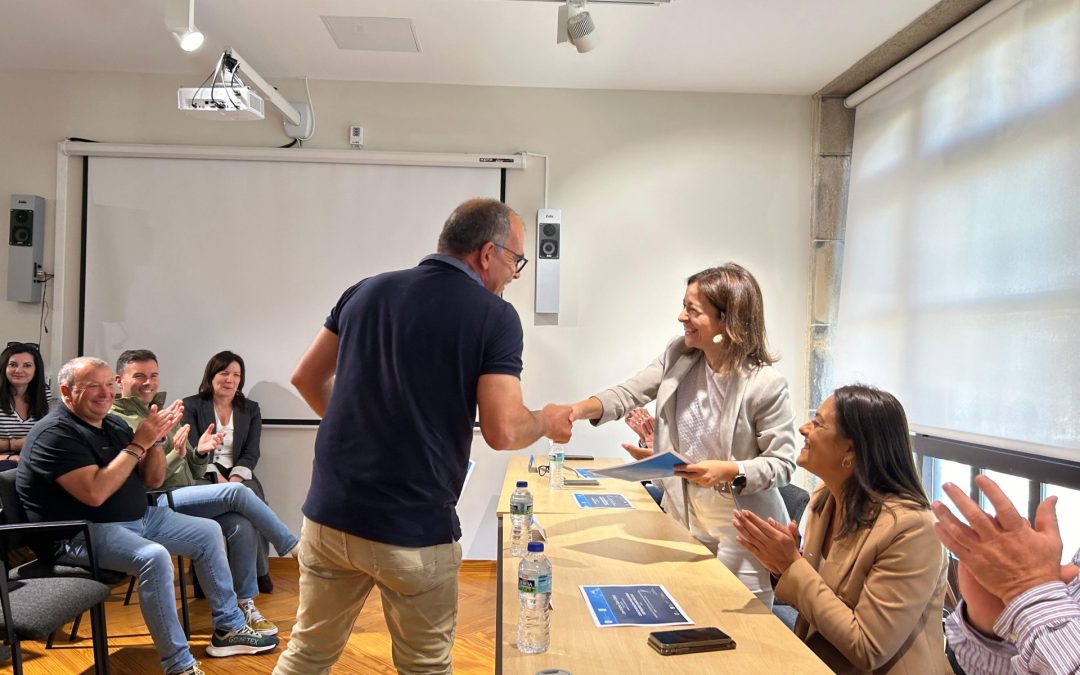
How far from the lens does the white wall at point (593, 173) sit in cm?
538

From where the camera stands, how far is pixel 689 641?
1.53m

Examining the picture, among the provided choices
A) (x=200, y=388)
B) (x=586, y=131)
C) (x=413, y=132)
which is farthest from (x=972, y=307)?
(x=200, y=388)

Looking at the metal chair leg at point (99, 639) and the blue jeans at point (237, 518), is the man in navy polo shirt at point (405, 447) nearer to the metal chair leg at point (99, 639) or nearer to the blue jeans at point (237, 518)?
the metal chair leg at point (99, 639)

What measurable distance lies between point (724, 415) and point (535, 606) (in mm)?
1059

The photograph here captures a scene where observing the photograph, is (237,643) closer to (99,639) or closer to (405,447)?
(99,639)

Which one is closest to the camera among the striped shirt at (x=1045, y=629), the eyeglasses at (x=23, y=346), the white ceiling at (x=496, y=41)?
the striped shirt at (x=1045, y=629)

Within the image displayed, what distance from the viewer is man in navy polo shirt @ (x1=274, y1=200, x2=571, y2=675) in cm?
184

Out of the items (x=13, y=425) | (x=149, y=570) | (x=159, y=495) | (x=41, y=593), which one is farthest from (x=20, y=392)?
(x=41, y=593)

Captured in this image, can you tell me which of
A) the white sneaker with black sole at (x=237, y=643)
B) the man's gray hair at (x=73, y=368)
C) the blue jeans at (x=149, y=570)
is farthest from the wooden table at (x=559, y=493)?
the man's gray hair at (x=73, y=368)

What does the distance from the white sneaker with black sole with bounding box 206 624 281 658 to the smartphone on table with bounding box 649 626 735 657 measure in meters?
2.68

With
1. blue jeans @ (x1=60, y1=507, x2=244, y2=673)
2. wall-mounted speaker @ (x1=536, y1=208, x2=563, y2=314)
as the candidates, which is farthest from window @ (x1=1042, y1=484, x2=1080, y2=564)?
blue jeans @ (x1=60, y1=507, x2=244, y2=673)

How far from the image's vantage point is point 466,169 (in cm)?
540

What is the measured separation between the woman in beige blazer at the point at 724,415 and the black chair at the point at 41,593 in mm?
1863

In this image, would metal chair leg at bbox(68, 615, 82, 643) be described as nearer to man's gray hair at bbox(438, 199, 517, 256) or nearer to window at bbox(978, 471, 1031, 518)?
man's gray hair at bbox(438, 199, 517, 256)
